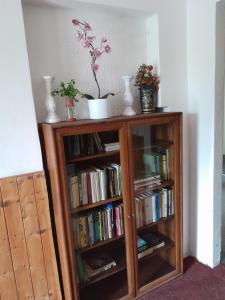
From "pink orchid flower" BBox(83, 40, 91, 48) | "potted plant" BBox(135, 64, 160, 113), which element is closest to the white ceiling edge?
"pink orchid flower" BBox(83, 40, 91, 48)

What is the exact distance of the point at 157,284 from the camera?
2008 mm

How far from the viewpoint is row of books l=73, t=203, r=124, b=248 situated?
163 centimetres

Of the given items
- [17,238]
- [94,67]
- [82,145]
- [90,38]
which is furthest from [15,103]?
[17,238]

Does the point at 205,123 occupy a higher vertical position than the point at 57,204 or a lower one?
higher

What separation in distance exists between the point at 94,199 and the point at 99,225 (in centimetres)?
21

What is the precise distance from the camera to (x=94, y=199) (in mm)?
1644

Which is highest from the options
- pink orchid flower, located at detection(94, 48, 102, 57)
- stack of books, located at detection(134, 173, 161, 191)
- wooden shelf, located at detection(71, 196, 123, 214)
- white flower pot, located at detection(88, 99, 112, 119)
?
pink orchid flower, located at detection(94, 48, 102, 57)

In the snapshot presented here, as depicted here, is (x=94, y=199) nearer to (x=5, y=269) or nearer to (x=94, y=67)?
(x=5, y=269)

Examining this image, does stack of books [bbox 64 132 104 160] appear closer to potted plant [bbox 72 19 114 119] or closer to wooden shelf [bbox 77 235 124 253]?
potted plant [bbox 72 19 114 119]

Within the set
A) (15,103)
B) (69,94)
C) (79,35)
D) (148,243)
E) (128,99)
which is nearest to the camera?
(15,103)

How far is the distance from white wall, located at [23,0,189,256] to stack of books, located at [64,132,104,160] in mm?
303

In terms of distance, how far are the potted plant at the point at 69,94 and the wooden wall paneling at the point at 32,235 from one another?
0.49 metres

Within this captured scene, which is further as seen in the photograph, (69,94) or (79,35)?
(79,35)

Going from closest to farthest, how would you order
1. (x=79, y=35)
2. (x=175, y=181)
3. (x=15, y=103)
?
1. (x=15, y=103)
2. (x=79, y=35)
3. (x=175, y=181)
